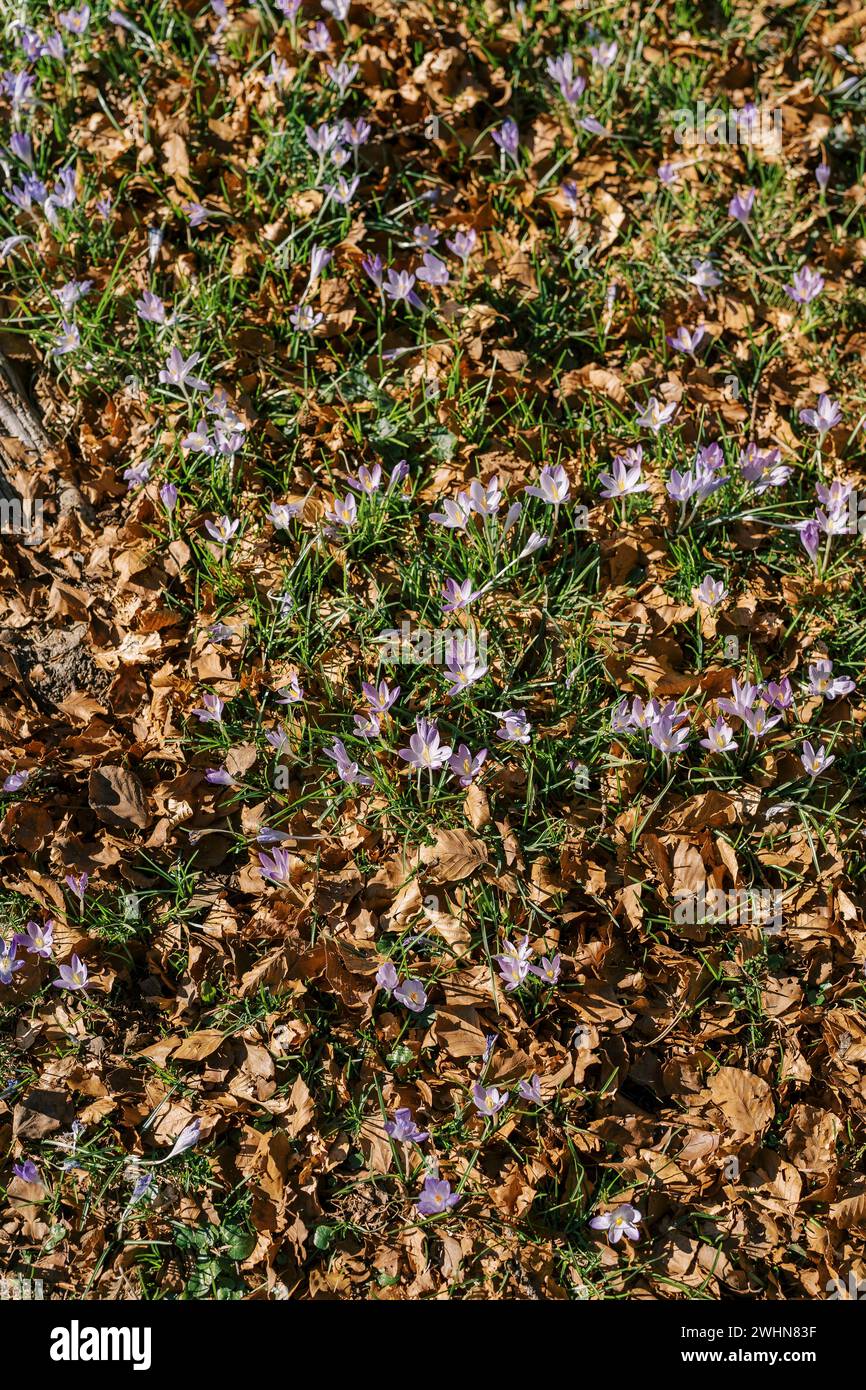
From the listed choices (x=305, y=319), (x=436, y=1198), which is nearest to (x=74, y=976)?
(x=436, y=1198)

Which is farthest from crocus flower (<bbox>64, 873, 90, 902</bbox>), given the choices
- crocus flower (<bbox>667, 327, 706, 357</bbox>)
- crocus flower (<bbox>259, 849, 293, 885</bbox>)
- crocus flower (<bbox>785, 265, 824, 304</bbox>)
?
crocus flower (<bbox>785, 265, 824, 304</bbox>)

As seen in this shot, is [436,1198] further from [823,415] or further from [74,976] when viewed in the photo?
[823,415]

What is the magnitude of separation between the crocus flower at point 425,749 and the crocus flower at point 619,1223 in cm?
108

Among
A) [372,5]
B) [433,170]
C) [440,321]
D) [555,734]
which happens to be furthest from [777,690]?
[372,5]

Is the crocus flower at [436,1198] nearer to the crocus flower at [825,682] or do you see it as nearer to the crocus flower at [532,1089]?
the crocus flower at [532,1089]

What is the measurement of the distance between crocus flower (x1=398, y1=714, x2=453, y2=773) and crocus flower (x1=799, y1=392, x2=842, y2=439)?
1.46 metres

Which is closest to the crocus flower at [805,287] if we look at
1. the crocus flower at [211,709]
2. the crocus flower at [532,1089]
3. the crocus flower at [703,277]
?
the crocus flower at [703,277]

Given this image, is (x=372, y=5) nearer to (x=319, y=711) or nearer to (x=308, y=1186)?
(x=319, y=711)

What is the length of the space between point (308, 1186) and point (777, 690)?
1633 mm

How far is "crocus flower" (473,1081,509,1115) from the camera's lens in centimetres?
245

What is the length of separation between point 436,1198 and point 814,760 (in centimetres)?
137

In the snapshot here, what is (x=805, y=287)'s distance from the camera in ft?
11.1

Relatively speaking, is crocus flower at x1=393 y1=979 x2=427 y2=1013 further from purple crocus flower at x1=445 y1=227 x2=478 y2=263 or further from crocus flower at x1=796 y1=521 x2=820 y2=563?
purple crocus flower at x1=445 y1=227 x2=478 y2=263

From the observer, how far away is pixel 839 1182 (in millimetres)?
2494
